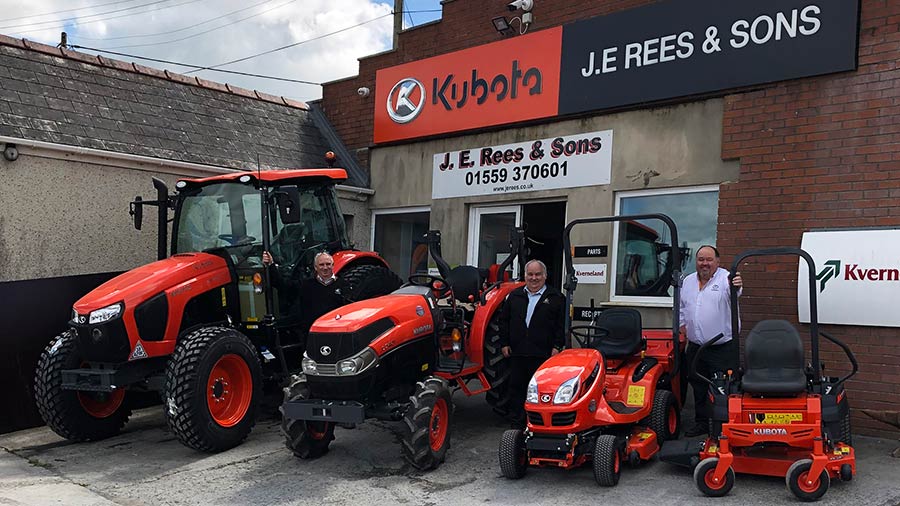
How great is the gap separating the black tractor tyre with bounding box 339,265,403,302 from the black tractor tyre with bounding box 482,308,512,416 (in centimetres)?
121

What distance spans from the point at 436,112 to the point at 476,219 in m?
1.55

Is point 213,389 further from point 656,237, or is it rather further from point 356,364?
point 656,237

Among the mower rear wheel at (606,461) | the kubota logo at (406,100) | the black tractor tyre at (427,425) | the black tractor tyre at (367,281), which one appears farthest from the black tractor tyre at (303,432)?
the kubota logo at (406,100)

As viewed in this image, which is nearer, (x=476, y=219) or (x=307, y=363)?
(x=307, y=363)

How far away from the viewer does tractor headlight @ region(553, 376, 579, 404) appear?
5.49 meters

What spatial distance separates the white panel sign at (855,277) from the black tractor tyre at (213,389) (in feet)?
16.3

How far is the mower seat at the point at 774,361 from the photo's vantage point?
17.7 ft

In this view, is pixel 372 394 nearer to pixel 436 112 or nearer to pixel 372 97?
pixel 436 112

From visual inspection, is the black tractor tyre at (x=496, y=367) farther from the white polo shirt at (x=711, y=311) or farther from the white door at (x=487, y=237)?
the white door at (x=487, y=237)

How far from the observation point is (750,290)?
7473mm

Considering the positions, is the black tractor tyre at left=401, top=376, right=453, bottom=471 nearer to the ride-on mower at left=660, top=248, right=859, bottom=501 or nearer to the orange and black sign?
the ride-on mower at left=660, top=248, right=859, bottom=501

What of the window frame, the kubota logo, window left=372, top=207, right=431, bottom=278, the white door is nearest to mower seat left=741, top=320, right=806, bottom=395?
the window frame

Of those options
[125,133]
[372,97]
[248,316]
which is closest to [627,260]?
[248,316]

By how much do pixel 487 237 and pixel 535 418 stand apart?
4.88 m
